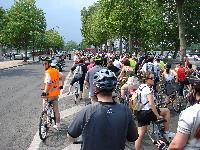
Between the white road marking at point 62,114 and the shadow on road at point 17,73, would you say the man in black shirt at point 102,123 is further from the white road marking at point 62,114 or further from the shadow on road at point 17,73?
the shadow on road at point 17,73

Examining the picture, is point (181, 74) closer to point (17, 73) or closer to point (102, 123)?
point (102, 123)

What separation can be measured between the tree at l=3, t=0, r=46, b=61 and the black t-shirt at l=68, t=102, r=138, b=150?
208 ft

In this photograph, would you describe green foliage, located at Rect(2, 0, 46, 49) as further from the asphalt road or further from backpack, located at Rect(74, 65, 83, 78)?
backpack, located at Rect(74, 65, 83, 78)

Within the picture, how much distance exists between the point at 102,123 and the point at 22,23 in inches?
2519

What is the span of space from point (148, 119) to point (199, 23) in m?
52.8

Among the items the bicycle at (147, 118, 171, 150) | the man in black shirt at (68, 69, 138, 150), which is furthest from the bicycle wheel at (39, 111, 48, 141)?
the man in black shirt at (68, 69, 138, 150)

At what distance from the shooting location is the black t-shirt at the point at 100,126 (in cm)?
406

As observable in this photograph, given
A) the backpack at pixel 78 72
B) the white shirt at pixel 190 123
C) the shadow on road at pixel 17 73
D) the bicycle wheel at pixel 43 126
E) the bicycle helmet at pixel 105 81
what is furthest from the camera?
the shadow on road at pixel 17 73

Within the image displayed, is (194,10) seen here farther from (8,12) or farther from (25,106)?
(25,106)

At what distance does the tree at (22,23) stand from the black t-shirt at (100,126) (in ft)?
208

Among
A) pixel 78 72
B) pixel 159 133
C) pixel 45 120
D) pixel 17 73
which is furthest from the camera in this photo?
pixel 17 73

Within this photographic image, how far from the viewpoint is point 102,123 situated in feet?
13.3

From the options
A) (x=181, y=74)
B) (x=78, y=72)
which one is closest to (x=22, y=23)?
(x=78, y=72)

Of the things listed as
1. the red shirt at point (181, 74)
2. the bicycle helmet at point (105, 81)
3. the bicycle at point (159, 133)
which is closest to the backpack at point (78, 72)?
the red shirt at point (181, 74)
